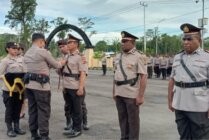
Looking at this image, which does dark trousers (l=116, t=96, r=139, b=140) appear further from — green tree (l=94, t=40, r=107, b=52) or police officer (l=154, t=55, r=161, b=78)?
green tree (l=94, t=40, r=107, b=52)

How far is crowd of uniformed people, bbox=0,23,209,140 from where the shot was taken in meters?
4.96

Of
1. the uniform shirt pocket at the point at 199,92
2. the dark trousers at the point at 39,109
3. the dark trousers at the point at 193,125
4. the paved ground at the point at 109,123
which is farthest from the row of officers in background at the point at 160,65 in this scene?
the uniform shirt pocket at the point at 199,92

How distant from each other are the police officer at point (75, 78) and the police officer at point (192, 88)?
2551 mm

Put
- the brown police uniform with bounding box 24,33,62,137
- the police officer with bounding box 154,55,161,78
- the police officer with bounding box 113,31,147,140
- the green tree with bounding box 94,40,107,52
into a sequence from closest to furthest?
the police officer with bounding box 113,31,147,140 → the brown police uniform with bounding box 24,33,62,137 → the police officer with bounding box 154,55,161,78 → the green tree with bounding box 94,40,107,52

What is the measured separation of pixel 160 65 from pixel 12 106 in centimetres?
2010

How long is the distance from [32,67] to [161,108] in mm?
5219

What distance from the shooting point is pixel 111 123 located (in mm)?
8617

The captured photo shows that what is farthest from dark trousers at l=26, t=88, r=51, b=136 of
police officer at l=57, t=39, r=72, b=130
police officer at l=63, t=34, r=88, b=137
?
police officer at l=57, t=39, r=72, b=130

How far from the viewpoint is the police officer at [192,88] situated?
493 cm

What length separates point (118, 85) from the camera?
613 centimetres

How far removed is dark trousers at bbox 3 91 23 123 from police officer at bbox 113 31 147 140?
243 cm

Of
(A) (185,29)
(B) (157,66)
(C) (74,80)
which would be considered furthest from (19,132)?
(B) (157,66)

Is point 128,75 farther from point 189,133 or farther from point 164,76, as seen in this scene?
point 164,76

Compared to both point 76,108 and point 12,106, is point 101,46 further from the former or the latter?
point 76,108
